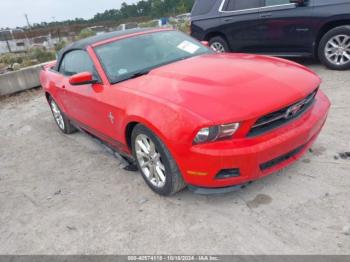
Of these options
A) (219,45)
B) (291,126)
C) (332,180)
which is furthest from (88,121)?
(219,45)

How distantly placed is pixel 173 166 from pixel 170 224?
1.66ft

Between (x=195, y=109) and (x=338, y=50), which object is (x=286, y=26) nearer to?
(x=338, y=50)

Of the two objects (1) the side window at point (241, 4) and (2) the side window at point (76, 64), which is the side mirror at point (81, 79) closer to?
(2) the side window at point (76, 64)

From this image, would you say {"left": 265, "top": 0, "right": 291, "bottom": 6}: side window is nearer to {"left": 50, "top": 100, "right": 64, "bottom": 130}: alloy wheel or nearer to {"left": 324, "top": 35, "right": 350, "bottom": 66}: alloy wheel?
{"left": 324, "top": 35, "right": 350, "bottom": 66}: alloy wheel

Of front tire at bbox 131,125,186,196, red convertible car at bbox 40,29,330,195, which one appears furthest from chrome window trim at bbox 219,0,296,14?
front tire at bbox 131,125,186,196

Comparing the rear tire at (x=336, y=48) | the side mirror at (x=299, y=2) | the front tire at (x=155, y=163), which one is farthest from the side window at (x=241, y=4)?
the front tire at (x=155, y=163)

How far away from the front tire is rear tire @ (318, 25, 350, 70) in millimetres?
4633

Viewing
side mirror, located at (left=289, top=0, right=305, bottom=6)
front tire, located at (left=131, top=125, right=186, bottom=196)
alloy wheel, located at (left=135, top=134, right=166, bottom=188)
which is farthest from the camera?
side mirror, located at (left=289, top=0, right=305, bottom=6)

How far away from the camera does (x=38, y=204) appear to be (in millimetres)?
3553

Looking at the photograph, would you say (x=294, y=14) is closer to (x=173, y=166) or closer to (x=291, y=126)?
(x=291, y=126)

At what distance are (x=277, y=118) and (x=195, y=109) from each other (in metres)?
0.70

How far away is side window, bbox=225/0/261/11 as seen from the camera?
6980mm

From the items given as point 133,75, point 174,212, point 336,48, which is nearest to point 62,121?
point 133,75

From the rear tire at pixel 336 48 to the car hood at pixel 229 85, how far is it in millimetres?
3139
